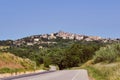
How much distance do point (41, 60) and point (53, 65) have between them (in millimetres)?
5635

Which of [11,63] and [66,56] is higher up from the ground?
[11,63]

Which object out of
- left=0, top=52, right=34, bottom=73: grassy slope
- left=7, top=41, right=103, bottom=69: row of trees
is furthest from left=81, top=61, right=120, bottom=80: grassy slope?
left=7, top=41, right=103, bottom=69: row of trees

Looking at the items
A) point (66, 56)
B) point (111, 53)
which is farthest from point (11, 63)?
point (66, 56)

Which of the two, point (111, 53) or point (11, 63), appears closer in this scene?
point (11, 63)

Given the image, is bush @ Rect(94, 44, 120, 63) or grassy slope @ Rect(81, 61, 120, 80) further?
bush @ Rect(94, 44, 120, 63)

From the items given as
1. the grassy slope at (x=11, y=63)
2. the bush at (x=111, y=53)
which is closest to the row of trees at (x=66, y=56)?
the bush at (x=111, y=53)

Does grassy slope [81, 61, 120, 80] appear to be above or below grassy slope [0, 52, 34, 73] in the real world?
above

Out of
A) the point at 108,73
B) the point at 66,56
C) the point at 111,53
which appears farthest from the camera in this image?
the point at 66,56

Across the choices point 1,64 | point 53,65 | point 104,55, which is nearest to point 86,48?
point 53,65

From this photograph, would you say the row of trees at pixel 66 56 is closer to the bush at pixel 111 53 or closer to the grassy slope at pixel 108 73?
the bush at pixel 111 53

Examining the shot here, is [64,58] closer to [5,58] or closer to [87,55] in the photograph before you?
[87,55]

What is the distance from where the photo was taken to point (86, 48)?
165 meters

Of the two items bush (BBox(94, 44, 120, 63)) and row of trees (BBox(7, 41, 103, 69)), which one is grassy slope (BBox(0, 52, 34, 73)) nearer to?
bush (BBox(94, 44, 120, 63))

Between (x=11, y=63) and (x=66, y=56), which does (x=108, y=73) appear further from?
(x=66, y=56)
